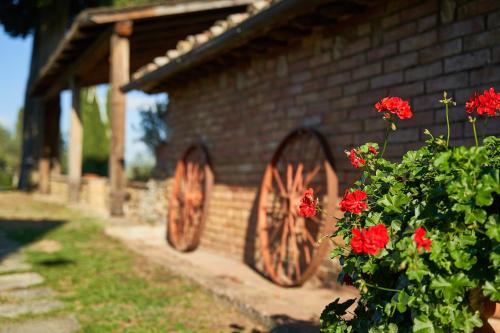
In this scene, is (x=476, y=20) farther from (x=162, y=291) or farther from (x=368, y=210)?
(x=162, y=291)

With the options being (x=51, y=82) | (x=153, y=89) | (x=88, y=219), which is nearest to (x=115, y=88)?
(x=153, y=89)

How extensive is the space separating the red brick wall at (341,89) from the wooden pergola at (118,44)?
5.06ft

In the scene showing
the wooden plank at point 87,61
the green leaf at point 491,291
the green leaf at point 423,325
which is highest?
the wooden plank at point 87,61

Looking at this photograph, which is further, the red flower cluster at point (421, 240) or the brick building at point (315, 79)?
the brick building at point (315, 79)

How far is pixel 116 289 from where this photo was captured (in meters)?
4.67

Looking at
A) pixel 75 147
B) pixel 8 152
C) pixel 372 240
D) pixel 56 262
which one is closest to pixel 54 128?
pixel 75 147

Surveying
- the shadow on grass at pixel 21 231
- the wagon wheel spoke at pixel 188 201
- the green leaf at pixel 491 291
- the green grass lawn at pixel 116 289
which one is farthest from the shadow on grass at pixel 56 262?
the green leaf at pixel 491 291

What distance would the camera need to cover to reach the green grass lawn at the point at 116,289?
3.79m

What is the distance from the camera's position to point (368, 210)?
208 cm

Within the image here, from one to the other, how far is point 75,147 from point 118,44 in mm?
5333

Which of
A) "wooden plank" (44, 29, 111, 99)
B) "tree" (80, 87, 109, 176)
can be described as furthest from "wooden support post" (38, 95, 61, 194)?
"tree" (80, 87, 109, 176)

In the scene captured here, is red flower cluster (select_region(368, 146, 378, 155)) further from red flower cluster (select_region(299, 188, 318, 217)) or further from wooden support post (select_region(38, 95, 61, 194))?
wooden support post (select_region(38, 95, 61, 194))

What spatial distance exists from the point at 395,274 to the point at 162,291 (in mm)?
3038

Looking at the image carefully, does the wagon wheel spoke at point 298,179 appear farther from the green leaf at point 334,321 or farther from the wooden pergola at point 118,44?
the wooden pergola at point 118,44
